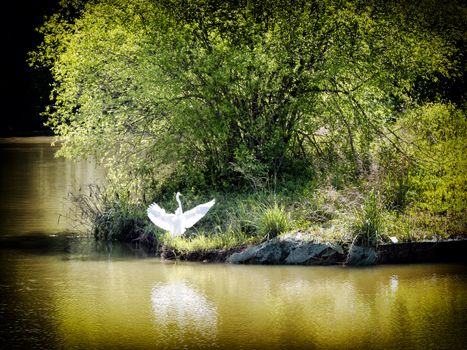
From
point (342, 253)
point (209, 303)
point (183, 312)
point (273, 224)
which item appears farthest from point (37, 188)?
point (183, 312)

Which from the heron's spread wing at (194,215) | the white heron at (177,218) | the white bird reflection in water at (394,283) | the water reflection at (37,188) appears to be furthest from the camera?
the water reflection at (37,188)

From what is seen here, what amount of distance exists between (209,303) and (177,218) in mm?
3425

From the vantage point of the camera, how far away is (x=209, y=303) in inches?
442

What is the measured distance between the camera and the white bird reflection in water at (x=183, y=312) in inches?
380

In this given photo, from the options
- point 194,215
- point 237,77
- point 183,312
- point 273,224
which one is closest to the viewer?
point 183,312

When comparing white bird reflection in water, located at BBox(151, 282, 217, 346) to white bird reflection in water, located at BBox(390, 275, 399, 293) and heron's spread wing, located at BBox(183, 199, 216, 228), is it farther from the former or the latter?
white bird reflection in water, located at BBox(390, 275, 399, 293)

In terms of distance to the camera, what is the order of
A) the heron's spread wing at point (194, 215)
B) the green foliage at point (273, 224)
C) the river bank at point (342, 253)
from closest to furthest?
the river bank at point (342, 253) → the green foliage at point (273, 224) → the heron's spread wing at point (194, 215)

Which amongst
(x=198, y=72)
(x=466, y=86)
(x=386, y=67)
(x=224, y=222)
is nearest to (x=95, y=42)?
(x=198, y=72)

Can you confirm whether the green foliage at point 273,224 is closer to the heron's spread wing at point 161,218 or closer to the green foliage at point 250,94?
the green foliage at point 250,94

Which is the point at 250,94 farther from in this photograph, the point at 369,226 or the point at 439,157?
the point at 369,226

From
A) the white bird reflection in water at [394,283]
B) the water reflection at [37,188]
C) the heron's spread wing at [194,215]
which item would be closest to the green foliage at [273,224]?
the heron's spread wing at [194,215]

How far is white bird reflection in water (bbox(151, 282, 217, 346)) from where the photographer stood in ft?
31.7

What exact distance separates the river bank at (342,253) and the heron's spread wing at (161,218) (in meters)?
1.03

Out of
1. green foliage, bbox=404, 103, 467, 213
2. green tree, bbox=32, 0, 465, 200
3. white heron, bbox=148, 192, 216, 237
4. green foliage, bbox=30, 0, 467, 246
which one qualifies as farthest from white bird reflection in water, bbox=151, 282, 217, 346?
green foliage, bbox=404, 103, 467, 213
